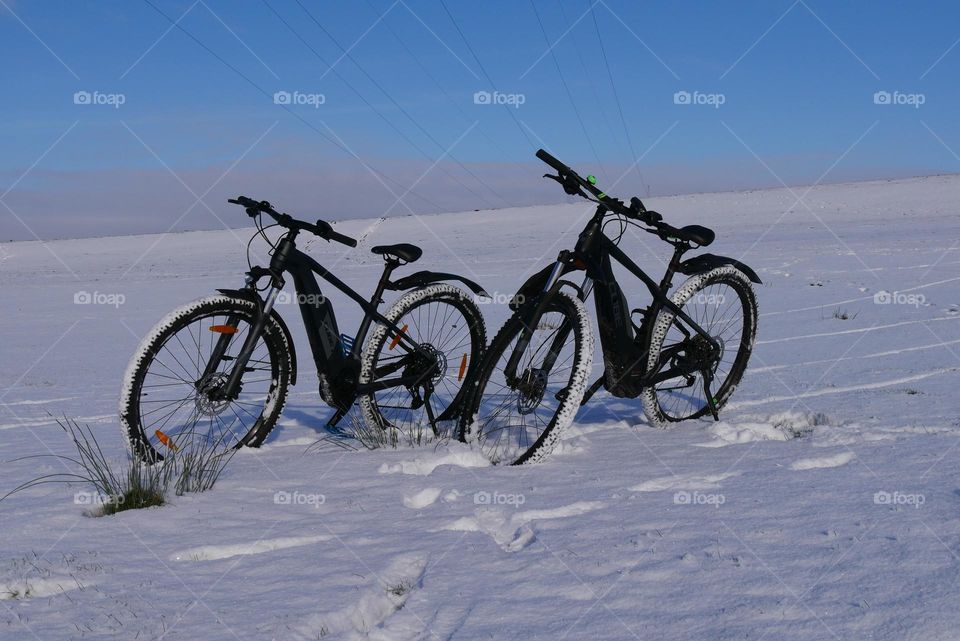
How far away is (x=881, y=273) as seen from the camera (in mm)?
15906

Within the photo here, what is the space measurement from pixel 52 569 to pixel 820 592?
8.62 feet

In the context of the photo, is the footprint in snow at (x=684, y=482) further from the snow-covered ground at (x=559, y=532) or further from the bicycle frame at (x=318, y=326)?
the bicycle frame at (x=318, y=326)

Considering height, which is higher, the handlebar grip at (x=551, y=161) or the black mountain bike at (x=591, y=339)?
the handlebar grip at (x=551, y=161)

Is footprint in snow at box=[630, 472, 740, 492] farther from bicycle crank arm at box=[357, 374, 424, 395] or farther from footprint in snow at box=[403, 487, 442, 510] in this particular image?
bicycle crank arm at box=[357, 374, 424, 395]

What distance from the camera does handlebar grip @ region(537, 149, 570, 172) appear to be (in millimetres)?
4719

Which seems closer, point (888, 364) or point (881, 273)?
point (888, 364)

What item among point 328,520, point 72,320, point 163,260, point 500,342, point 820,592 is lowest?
point 820,592

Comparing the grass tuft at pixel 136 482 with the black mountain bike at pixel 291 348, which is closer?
the grass tuft at pixel 136 482

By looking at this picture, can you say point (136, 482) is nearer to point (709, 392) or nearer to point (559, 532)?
point (559, 532)

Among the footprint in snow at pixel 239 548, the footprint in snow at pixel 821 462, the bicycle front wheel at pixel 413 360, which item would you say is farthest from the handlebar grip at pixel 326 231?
the footprint in snow at pixel 821 462

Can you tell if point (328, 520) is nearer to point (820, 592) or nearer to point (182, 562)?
point (182, 562)

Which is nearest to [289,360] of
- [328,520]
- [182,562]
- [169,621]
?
[328,520]

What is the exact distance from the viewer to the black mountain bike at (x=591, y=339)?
15.3 feet

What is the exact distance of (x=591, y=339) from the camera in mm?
4672
